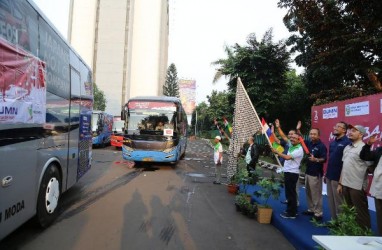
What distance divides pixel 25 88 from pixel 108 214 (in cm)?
337

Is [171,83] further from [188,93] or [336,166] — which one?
[336,166]

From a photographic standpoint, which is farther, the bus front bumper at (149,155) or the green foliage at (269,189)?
the bus front bumper at (149,155)

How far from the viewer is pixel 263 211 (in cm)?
646

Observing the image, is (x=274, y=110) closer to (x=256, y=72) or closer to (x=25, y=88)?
(x=256, y=72)

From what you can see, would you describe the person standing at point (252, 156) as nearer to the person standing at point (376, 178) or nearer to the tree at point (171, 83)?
the person standing at point (376, 178)

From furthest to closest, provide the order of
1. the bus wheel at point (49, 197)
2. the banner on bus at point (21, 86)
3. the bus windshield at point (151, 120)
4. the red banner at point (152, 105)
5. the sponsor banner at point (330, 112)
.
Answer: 1. the red banner at point (152, 105)
2. the bus windshield at point (151, 120)
3. the sponsor banner at point (330, 112)
4. the bus wheel at point (49, 197)
5. the banner on bus at point (21, 86)

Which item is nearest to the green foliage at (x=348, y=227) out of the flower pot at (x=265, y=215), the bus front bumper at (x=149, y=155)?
the flower pot at (x=265, y=215)

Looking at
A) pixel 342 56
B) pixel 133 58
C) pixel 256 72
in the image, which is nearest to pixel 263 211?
pixel 342 56

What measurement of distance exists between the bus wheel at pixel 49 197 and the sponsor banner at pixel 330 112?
266 inches

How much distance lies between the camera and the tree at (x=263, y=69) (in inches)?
779

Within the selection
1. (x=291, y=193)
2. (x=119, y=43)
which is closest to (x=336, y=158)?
(x=291, y=193)

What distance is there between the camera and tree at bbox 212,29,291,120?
64.9 ft

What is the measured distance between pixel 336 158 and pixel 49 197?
506 centimetres

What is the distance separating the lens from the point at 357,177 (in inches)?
202
